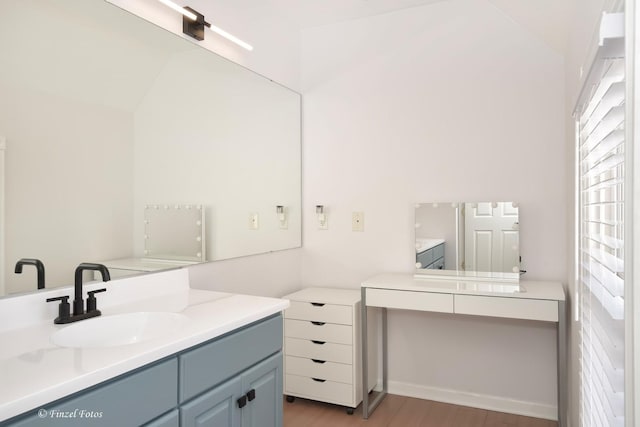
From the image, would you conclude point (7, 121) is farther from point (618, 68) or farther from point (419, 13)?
point (419, 13)

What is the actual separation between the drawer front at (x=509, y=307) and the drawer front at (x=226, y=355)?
3.61ft

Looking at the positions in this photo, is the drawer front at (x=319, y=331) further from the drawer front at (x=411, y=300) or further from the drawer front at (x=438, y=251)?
the drawer front at (x=438, y=251)

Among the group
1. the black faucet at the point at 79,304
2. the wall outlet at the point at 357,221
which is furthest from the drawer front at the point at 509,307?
the black faucet at the point at 79,304

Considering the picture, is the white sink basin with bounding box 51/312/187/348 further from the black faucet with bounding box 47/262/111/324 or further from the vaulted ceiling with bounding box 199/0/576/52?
the vaulted ceiling with bounding box 199/0/576/52

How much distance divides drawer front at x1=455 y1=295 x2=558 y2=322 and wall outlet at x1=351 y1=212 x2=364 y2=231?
0.91m

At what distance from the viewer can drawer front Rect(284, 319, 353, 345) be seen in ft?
8.67

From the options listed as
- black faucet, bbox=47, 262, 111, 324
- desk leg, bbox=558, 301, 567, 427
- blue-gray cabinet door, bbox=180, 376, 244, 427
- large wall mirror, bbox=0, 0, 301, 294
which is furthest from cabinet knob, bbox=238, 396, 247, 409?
desk leg, bbox=558, 301, 567, 427

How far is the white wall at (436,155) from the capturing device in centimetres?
259

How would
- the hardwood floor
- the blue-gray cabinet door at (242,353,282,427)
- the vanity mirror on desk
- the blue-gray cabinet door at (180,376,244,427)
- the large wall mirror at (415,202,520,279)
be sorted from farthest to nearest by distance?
the large wall mirror at (415,202,520,279) < the hardwood floor < the vanity mirror on desk < the blue-gray cabinet door at (242,353,282,427) < the blue-gray cabinet door at (180,376,244,427)

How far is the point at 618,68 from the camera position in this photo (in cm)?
92

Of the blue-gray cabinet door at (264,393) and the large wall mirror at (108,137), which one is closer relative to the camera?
the large wall mirror at (108,137)

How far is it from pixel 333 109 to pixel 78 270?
2.11 m

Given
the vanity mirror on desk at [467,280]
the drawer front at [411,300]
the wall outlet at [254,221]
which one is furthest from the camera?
the wall outlet at [254,221]

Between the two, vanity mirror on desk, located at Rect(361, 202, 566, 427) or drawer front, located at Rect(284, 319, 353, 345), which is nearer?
vanity mirror on desk, located at Rect(361, 202, 566, 427)
